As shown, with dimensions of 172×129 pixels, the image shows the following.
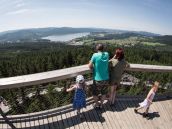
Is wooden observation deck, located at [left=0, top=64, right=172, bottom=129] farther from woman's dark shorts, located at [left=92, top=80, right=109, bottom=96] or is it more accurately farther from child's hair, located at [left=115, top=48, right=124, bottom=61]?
child's hair, located at [left=115, top=48, right=124, bottom=61]

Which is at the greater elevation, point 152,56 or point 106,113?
point 106,113

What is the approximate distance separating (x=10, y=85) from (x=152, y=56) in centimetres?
11873

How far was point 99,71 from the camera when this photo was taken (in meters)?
6.47

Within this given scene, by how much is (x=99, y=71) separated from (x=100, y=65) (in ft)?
0.57

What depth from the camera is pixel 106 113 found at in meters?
6.61

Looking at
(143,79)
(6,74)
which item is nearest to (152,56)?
(6,74)

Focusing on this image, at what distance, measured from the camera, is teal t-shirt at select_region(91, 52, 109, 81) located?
6332mm

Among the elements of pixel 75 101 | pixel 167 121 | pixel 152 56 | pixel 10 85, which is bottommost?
pixel 152 56

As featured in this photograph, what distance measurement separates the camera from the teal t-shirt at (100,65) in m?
6.33

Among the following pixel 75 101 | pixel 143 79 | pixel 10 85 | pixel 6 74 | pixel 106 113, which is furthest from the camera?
pixel 6 74

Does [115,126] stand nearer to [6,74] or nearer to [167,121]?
[167,121]

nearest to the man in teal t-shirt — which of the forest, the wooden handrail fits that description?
the wooden handrail

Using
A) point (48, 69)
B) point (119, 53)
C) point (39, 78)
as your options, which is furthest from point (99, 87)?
point (48, 69)

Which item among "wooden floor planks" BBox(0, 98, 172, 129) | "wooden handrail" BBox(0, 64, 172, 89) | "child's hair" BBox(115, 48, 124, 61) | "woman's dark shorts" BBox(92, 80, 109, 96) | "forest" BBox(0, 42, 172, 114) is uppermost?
"child's hair" BBox(115, 48, 124, 61)
